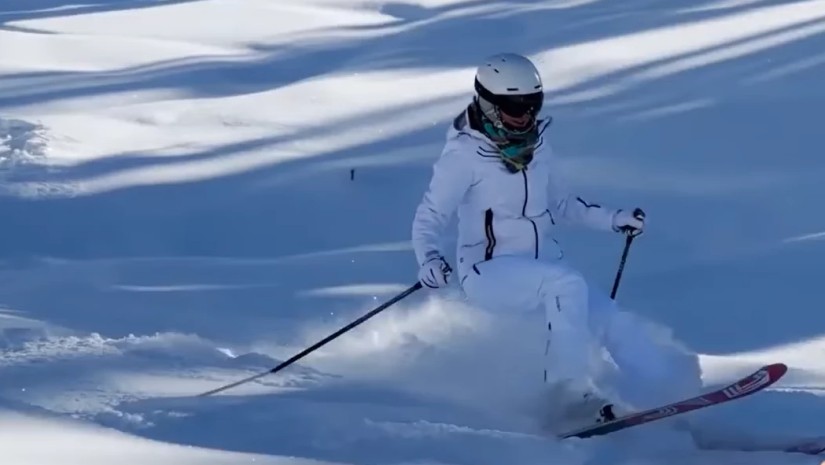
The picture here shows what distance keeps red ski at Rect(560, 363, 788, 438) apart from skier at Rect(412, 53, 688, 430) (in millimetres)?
170

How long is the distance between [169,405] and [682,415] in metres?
1.79

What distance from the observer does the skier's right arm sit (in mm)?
5434

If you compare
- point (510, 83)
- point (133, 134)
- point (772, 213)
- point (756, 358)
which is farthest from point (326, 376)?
point (133, 134)

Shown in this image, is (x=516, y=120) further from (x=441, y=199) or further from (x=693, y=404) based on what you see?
(x=693, y=404)

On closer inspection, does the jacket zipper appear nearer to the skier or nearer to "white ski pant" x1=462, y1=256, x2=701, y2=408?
the skier

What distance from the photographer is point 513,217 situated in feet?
18.2

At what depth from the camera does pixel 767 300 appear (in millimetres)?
7117

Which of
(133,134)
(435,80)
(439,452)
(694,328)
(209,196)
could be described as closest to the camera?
(439,452)

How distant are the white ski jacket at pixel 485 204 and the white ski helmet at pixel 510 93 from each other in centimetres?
13

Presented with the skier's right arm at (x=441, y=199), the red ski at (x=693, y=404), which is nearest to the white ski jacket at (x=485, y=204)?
the skier's right arm at (x=441, y=199)

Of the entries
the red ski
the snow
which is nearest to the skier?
the red ski

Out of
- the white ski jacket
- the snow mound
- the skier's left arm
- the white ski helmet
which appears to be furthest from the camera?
the snow mound

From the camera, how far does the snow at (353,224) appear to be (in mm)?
4664

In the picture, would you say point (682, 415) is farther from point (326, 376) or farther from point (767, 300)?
point (767, 300)
